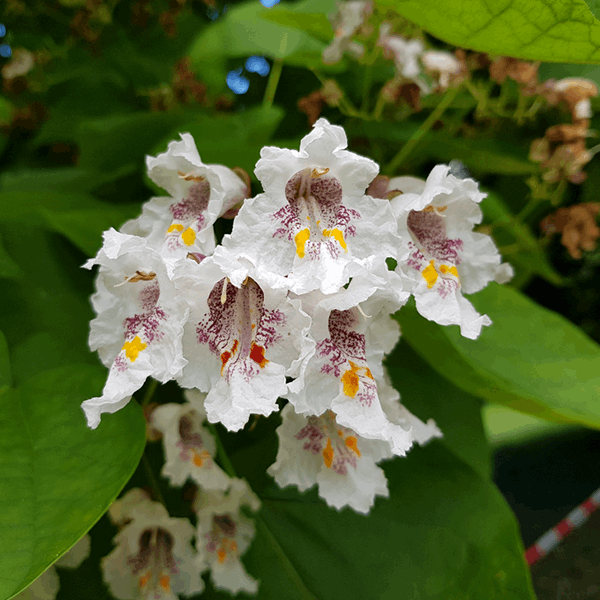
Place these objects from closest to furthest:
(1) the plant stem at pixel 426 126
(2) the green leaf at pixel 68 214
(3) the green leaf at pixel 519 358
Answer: (3) the green leaf at pixel 519 358 < (2) the green leaf at pixel 68 214 < (1) the plant stem at pixel 426 126

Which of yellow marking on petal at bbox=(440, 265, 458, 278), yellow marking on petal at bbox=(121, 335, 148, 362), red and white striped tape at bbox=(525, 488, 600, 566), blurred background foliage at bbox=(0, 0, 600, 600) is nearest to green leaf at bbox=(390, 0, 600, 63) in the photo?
blurred background foliage at bbox=(0, 0, 600, 600)

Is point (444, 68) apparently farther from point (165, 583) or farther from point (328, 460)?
point (165, 583)

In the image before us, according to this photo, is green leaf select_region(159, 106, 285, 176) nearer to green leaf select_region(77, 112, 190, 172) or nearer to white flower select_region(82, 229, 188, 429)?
green leaf select_region(77, 112, 190, 172)

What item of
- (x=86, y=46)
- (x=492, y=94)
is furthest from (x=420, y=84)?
(x=86, y=46)

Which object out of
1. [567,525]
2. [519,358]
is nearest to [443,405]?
[519,358]

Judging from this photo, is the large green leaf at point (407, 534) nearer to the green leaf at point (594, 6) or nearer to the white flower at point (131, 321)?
the white flower at point (131, 321)

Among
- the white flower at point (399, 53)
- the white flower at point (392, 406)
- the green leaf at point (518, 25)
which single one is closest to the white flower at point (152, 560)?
the white flower at point (392, 406)
